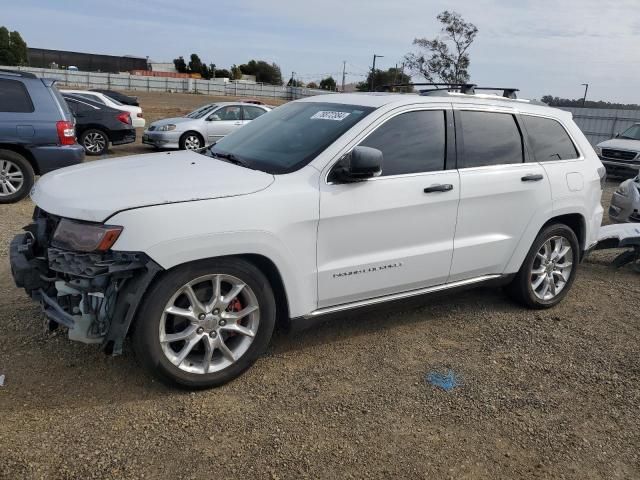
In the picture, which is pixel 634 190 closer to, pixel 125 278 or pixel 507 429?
pixel 507 429

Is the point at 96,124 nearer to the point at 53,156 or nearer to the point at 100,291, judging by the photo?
the point at 53,156

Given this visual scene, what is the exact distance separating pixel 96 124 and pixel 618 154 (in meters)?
13.5

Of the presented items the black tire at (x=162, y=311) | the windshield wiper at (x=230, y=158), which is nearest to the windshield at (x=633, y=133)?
the windshield wiper at (x=230, y=158)

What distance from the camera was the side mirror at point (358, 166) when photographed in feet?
10.9

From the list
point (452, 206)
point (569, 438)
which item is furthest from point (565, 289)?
point (569, 438)

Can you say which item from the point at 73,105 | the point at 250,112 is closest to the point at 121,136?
the point at 73,105

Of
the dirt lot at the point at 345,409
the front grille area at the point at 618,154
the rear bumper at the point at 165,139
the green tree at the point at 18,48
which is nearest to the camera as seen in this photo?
the dirt lot at the point at 345,409

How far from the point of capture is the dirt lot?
2.72m

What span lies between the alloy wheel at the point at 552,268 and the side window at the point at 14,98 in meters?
6.86

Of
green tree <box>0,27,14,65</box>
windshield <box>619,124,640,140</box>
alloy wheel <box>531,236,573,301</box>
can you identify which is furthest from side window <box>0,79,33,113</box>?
green tree <box>0,27,14,65</box>

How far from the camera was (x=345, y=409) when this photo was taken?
3188 mm

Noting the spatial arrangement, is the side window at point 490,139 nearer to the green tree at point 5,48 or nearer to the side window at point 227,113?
the side window at point 227,113

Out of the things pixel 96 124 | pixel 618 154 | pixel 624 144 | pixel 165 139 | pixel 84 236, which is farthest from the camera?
pixel 624 144

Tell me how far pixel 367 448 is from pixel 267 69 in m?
95.2
